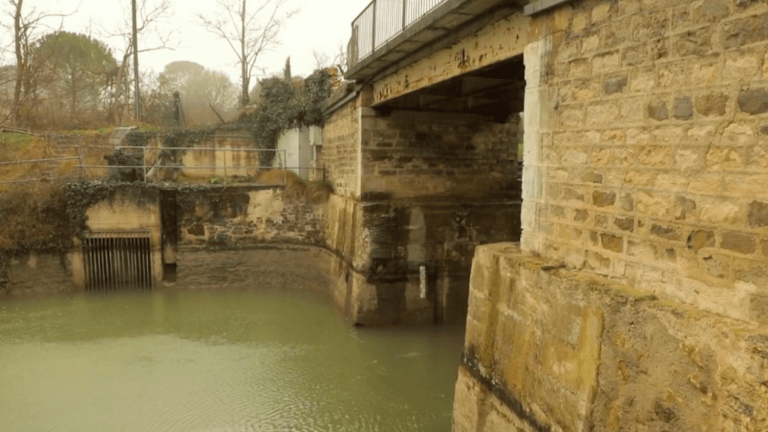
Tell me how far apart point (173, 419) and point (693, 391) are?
243 inches

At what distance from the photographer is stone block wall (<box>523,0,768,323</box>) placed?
277 centimetres

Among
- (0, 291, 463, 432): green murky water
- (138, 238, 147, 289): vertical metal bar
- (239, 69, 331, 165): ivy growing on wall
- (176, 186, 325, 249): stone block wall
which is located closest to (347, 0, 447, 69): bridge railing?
(239, 69, 331, 165): ivy growing on wall

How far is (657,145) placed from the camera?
10.7ft

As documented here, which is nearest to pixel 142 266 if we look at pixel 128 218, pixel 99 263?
pixel 99 263

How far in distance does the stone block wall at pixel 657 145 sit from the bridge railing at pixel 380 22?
100 inches

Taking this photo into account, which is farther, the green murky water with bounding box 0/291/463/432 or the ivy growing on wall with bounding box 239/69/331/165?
the ivy growing on wall with bounding box 239/69/331/165

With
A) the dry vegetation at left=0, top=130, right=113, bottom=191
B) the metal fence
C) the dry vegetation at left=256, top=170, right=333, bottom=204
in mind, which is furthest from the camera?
the metal fence

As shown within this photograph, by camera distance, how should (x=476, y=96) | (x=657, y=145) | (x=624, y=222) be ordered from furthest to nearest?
(x=476, y=96) < (x=624, y=222) < (x=657, y=145)

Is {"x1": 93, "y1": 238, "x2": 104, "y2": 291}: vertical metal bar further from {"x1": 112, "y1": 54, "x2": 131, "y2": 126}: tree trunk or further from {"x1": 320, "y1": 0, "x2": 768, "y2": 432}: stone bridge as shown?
{"x1": 112, "y1": 54, "x2": 131, "y2": 126}: tree trunk

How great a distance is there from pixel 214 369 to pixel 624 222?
6874mm

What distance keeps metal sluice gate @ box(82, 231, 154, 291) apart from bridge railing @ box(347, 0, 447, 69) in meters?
7.17

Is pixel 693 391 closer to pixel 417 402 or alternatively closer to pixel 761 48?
pixel 761 48

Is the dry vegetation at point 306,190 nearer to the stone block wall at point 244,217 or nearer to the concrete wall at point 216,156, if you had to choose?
the stone block wall at point 244,217

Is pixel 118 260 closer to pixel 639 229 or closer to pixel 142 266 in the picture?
pixel 142 266
